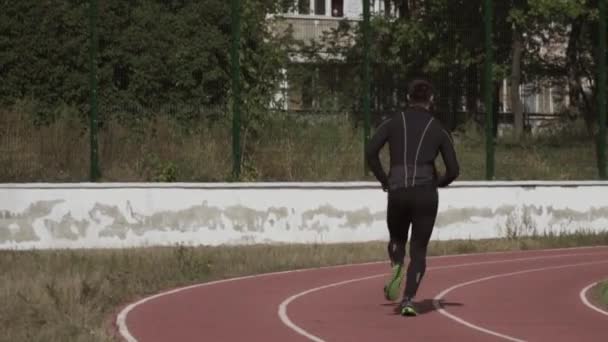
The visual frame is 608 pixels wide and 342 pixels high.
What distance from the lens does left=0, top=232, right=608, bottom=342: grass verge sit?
12.5 metres

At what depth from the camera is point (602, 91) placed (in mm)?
26828

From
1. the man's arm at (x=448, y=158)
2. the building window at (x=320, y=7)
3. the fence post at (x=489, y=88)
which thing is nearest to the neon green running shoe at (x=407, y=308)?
the man's arm at (x=448, y=158)

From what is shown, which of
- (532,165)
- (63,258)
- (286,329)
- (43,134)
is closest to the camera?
(286,329)

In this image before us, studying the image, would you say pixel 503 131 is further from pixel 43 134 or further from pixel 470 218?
pixel 43 134

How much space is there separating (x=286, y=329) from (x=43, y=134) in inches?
450

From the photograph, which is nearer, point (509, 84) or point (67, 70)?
point (67, 70)

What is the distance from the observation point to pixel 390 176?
510 inches

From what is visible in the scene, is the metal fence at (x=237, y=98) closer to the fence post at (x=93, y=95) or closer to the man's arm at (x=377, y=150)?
the fence post at (x=93, y=95)

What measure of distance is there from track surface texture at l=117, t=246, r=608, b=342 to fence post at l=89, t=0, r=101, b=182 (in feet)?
17.1

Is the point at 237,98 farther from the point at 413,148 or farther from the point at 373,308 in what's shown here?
the point at 413,148

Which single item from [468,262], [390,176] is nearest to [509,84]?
[468,262]

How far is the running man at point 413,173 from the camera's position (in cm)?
1279

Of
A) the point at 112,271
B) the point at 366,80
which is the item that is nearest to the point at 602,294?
the point at 112,271

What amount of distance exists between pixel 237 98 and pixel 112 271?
673 centimetres
